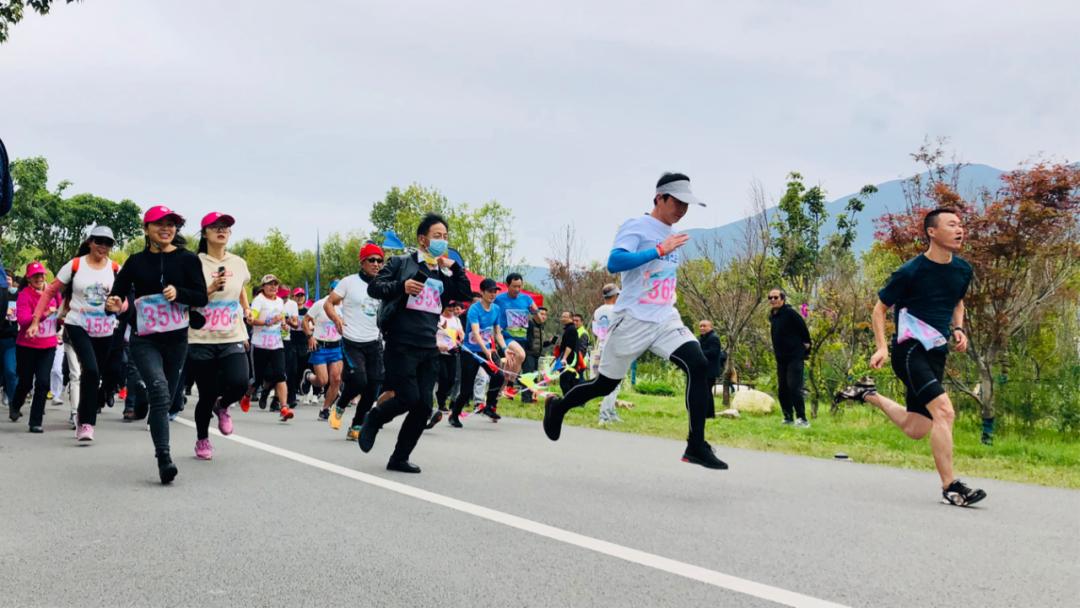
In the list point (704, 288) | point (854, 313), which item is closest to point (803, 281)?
point (704, 288)

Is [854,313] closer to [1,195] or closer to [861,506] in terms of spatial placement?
[861,506]

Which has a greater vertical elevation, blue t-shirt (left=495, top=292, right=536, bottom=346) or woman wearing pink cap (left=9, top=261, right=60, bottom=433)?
blue t-shirt (left=495, top=292, right=536, bottom=346)

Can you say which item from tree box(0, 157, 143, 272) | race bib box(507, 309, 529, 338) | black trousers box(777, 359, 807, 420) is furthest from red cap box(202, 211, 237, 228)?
tree box(0, 157, 143, 272)

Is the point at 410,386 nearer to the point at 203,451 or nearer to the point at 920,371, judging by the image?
the point at 203,451

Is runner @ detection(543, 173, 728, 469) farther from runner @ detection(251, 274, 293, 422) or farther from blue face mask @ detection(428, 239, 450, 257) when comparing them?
runner @ detection(251, 274, 293, 422)

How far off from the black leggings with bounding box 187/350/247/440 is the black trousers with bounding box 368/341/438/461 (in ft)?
4.54

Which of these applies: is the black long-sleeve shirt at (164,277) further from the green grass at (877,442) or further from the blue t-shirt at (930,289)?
the green grass at (877,442)

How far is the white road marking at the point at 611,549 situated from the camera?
368 cm

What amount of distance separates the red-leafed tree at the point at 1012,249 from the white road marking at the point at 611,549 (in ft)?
22.6

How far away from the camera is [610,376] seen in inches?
265

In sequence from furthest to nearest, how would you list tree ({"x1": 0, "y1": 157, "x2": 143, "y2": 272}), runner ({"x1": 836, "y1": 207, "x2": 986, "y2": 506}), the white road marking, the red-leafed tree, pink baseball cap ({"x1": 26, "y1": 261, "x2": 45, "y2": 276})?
1. tree ({"x1": 0, "y1": 157, "x2": 143, "y2": 272})
2. pink baseball cap ({"x1": 26, "y1": 261, "x2": 45, "y2": 276})
3. the red-leafed tree
4. runner ({"x1": 836, "y1": 207, "x2": 986, "y2": 506})
5. the white road marking

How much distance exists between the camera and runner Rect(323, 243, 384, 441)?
34.8 feet

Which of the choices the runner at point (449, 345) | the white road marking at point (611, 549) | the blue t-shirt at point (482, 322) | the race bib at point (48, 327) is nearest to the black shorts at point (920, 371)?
the white road marking at point (611, 549)

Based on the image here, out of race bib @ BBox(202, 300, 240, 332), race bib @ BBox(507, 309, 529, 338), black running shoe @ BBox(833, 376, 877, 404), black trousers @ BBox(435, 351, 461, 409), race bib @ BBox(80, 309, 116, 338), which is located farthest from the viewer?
race bib @ BBox(507, 309, 529, 338)
